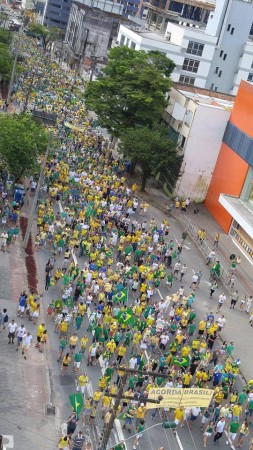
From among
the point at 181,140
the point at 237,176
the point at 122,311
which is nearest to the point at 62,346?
the point at 122,311

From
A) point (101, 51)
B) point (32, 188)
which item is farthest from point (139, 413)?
point (101, 51)

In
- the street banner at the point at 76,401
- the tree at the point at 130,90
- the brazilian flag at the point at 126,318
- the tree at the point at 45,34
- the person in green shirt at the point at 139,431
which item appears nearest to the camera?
the street banner at the point at 76,401

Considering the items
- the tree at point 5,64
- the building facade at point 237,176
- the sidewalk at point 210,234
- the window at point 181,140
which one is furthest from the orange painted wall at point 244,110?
the tree at point 5,64

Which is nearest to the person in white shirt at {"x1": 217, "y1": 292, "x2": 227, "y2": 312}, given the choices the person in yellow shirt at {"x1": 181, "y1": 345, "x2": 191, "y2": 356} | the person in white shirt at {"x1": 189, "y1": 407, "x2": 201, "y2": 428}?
the person in yellow shirt at {"x1": 181, "y1": 345, "x2": 191, "y2": 356}

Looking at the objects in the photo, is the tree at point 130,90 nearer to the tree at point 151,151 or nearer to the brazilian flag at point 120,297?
the tree at point 151,151

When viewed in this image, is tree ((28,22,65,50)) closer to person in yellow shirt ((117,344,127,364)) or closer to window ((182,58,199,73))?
window ((182,58,199,73))

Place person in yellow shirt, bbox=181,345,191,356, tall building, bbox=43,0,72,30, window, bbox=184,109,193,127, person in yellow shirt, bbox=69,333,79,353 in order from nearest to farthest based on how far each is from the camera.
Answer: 1. person in yellow shirt, bbox=69,333,79,353
2. person in yellow shirt, bbox=181,345,191,356
3. window, bbox=184,109,193,127
4. tall building, bbox=43,0,72,30
